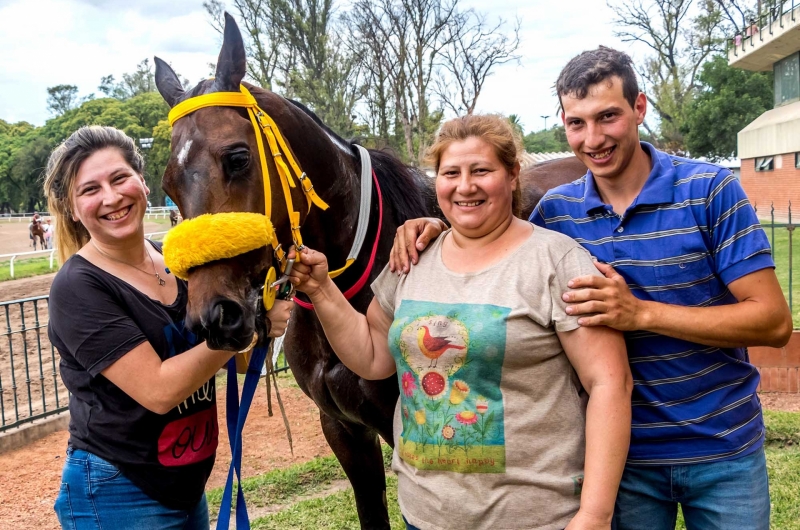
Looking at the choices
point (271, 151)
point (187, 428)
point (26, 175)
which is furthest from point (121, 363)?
point (26, 175)

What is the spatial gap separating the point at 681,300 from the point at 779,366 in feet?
15.9

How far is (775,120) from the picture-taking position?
22203 mm

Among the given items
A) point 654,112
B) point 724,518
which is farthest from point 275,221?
point 654,112

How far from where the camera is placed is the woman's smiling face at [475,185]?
5.66ft

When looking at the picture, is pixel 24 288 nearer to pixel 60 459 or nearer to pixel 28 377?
pixel 28 377

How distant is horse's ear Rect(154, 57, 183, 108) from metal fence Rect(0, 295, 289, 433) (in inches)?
141

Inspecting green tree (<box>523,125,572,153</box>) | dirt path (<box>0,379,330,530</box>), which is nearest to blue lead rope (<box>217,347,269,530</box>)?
dirt path (<box>0,379,330,530</box>)

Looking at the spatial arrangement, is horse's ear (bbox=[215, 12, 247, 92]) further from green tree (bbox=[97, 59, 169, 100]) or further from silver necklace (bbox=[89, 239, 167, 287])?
green tree (bbox=[97, 59, 169, 100])

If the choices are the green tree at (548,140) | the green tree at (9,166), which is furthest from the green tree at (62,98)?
the green tree at (548,140)

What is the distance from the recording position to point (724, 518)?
1773 millimetres

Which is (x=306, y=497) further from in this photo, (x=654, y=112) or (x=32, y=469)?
(x=654, y=112)

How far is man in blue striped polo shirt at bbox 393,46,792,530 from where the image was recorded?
5.62 ft

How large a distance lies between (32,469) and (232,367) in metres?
4.29

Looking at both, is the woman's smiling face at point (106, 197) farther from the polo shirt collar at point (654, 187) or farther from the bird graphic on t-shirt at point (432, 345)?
the polo shirt collar at point (654, 187)
